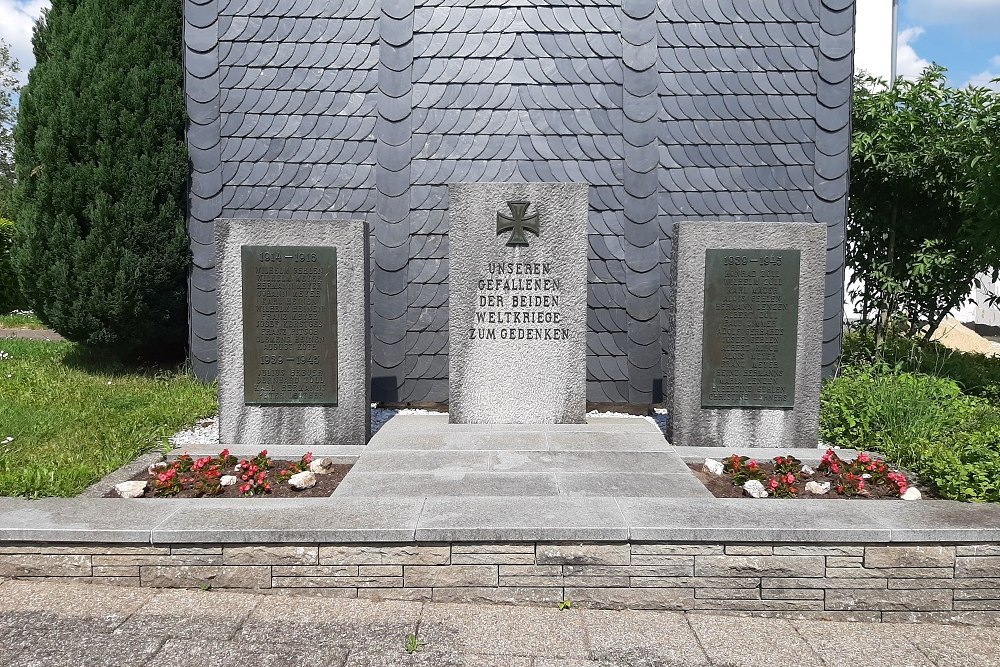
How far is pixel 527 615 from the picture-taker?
296 centimetres

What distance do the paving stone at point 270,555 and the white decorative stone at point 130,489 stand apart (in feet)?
3.53

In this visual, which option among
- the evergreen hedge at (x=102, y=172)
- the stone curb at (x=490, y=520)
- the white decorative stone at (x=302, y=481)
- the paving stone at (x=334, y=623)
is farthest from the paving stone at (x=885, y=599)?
the evergreen hedge at (x=102, y=172)

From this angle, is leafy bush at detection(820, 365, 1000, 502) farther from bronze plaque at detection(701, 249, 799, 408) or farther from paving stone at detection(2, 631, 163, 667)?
paving stone at detection(2, 631, 163, 667)

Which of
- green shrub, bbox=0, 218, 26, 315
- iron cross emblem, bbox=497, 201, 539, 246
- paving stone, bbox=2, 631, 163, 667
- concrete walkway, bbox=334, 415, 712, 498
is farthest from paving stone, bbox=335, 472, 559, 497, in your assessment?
green shrub, bbox=0, 218, 26, 315

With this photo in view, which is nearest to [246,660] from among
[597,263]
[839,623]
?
[839,623]

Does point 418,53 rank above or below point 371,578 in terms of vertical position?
above

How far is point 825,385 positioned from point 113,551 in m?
5.59

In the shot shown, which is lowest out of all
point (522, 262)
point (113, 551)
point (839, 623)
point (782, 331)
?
point (839, 623)

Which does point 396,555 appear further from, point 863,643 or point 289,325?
point 289,325

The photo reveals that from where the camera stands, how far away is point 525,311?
545cm

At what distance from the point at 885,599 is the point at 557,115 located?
492 cm

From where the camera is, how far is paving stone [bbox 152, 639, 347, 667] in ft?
8.41

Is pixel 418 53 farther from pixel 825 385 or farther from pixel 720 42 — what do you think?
pixel 825 385

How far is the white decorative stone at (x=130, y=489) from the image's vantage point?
3811mm
